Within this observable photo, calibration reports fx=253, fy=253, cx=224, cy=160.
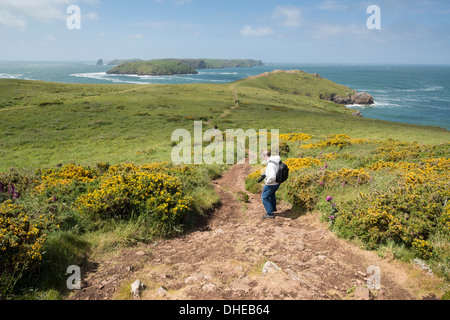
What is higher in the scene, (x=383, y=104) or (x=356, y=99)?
(x=356, y=99)

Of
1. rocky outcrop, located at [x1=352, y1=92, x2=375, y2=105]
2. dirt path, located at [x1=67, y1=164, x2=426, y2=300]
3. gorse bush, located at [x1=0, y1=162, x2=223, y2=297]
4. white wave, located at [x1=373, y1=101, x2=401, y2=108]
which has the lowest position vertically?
dirt path, located at [x1=67, y1=164, x2=426, y2=300]

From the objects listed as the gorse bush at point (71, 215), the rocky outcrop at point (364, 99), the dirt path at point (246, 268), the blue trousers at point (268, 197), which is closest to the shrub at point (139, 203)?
the gorse bush at point (71, 215)

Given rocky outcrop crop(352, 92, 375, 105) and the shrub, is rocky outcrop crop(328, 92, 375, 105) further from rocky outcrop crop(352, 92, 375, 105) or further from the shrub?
the shrub

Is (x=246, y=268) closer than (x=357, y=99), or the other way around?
(x=246, y=268)

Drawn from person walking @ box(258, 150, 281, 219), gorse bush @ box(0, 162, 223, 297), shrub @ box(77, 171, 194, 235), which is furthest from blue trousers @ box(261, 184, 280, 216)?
shrub @ box(77, 171, 194, 235)

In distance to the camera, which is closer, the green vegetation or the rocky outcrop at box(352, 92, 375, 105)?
the green vegetation

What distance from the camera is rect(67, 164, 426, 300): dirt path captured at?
4352 mm

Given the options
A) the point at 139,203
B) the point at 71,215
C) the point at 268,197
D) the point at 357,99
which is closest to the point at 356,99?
the point at 357,99

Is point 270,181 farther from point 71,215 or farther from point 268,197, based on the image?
point 71,215

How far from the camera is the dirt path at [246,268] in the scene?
14.3 ft

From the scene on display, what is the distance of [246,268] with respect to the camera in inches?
203

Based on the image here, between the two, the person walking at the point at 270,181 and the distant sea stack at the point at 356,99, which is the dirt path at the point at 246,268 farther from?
the distant sea stack at the point at 356,99
